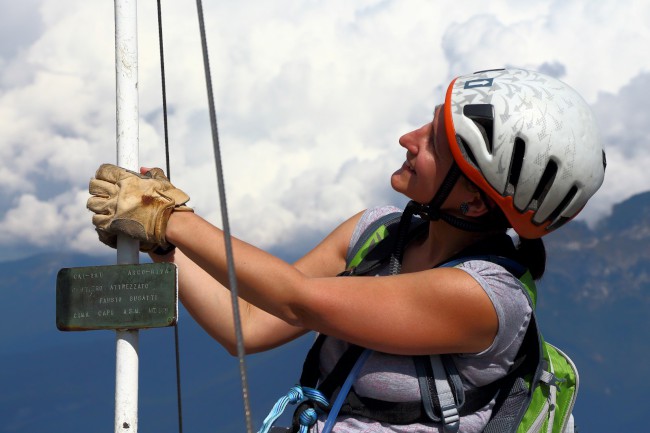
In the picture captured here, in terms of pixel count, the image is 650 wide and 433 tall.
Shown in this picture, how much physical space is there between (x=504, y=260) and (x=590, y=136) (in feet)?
1.86

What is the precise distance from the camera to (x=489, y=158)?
3219 millimetres

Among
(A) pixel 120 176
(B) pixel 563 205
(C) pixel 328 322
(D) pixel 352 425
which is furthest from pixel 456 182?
(A) pixel 120 176

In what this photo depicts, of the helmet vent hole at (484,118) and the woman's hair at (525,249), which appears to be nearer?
the helmet vent hole at (484,118)

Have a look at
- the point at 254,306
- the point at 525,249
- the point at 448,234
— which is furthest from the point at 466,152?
the point at 254,306

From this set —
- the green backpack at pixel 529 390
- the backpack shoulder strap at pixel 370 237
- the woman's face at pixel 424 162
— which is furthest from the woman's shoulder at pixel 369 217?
the green backpack at pixel 529 390

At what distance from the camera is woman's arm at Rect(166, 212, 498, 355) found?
9.76 ft

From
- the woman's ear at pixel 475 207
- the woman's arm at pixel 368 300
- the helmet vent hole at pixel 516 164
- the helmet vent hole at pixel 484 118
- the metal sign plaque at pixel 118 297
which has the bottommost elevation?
the woman's arm at pixel 368 300

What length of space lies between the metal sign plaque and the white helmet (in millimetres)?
1183

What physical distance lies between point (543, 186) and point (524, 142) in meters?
0.20

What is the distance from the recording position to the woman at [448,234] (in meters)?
3.02

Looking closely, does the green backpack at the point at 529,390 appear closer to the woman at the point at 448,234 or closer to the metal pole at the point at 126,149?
the woman at the point at 448,234

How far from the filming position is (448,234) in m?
3.49

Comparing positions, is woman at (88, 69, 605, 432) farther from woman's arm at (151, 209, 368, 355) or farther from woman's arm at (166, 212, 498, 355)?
woman's arm at (151, 209, 368, 355)

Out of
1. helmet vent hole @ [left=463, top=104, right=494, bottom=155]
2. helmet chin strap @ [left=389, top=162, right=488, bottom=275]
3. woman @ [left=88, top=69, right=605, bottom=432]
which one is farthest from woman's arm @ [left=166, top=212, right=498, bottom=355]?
helmet vent hole @ [left=463, top=104, right=494, bottom=155]
